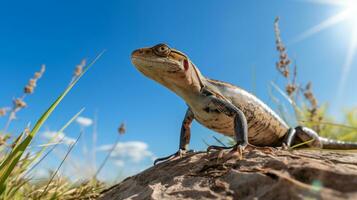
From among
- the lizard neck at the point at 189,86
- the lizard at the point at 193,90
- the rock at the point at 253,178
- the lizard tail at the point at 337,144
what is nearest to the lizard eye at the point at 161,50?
the lizard at the point at 193,90

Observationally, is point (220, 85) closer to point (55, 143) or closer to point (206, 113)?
point (206, 113)

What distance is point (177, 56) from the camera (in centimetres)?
438

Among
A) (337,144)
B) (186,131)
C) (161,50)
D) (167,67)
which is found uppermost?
(161,50)

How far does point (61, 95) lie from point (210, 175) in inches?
51.1

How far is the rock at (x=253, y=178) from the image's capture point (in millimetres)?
1853

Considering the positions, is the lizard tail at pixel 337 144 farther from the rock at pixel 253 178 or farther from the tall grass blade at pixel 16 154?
the tall grass blade at pixel 16 154

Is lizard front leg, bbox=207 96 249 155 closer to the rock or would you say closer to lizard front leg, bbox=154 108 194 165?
the rock

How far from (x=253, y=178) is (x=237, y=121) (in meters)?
1.67

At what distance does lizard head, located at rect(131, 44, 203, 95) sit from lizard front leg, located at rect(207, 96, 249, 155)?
1.28 feet

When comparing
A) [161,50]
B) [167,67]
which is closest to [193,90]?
[167,67]

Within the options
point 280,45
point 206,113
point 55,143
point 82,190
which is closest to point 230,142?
point 280,45

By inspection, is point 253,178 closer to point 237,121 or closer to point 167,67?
point 237,121

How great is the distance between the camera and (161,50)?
14.1ft

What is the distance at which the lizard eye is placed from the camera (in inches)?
169
